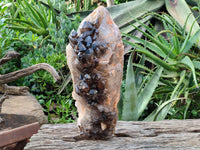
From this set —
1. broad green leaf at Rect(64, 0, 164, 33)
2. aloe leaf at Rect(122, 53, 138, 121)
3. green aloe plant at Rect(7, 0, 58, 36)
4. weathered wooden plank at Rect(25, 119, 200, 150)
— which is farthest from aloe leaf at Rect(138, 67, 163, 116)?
green aloe plant at Rect(7, 0, 58, 36)

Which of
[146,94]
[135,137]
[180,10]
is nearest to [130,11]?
[180,10]

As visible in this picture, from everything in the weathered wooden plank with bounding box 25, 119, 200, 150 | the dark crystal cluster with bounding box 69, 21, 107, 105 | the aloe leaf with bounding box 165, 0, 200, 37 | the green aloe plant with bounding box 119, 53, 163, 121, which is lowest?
the weathered wooden plank with bounding box 25, 119, 200, 150

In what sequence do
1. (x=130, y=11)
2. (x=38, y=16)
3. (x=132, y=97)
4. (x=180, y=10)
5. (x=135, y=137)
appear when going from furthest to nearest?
(x=38, y=16) < (x=130, y=11) < (x=180, y=10) < (x=132, y=97) < (x=135, y=137)

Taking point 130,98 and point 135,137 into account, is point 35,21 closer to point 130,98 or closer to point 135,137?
point 130,98

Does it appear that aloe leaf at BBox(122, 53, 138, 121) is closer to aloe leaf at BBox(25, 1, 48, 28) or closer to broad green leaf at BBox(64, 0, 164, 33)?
broad green leaf at BBox(64, 0, 164, 33)

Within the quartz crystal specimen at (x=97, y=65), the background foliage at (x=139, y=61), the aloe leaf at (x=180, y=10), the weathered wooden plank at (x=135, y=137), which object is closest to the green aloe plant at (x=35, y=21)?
the background foliage at (x=139, y=61)
